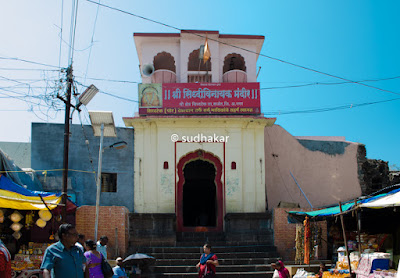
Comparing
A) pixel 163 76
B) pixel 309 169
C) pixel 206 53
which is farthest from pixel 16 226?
pixel 309 169

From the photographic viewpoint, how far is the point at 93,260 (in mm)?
7441

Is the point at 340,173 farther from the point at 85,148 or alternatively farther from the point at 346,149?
the point at 85,148

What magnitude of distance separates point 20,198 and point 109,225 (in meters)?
3.00

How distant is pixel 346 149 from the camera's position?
2072 centimetres

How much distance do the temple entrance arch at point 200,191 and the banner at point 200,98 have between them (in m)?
1.76

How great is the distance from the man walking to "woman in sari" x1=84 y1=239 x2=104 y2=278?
6.65ft

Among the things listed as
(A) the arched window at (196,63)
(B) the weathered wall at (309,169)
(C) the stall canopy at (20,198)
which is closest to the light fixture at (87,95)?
(C) the stall canopy at (20,198)

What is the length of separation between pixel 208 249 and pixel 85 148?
891cm

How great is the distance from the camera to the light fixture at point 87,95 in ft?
41.8

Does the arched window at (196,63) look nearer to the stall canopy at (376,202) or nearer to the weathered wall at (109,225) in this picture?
the weathered wall at (109,225)

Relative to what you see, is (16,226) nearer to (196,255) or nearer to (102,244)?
(102,244)

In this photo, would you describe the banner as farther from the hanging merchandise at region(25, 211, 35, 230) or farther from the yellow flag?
the hanging merchandise at region(25, 211, 35, 230)

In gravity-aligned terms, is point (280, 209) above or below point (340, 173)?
below

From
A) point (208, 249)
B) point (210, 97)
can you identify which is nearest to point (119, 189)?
point (210, 97)
